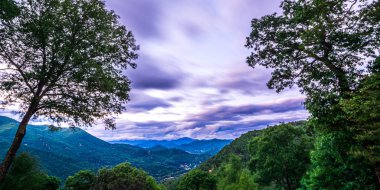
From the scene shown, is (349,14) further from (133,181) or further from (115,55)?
(133,181)

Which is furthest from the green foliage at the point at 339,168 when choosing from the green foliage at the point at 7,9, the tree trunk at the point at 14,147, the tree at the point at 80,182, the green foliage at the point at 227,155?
the green foliage at the point at 227,155

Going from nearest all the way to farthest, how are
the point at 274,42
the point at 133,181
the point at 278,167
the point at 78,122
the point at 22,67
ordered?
the point at 22,67
the point at 78,122
the point at 274,42
the point at 133,181
the point at 278,167

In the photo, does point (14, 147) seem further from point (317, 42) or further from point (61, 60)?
point (317, 42)

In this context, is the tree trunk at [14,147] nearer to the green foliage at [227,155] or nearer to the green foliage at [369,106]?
the green foliage at [369,106]

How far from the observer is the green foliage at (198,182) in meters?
46.1

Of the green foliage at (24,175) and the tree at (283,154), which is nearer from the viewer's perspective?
the green foliage at (24,175)

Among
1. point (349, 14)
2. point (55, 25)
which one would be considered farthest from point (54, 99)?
point (349, 14)

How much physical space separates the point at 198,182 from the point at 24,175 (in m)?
32.7

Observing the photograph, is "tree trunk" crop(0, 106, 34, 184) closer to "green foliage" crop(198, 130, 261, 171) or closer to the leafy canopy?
the leafy canopy

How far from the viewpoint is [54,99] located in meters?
13.8

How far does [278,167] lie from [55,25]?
32207 millimetres

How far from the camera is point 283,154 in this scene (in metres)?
33.4

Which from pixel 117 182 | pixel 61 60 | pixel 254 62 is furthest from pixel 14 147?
pixel 117 182

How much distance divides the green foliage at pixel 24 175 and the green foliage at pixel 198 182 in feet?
98.0
